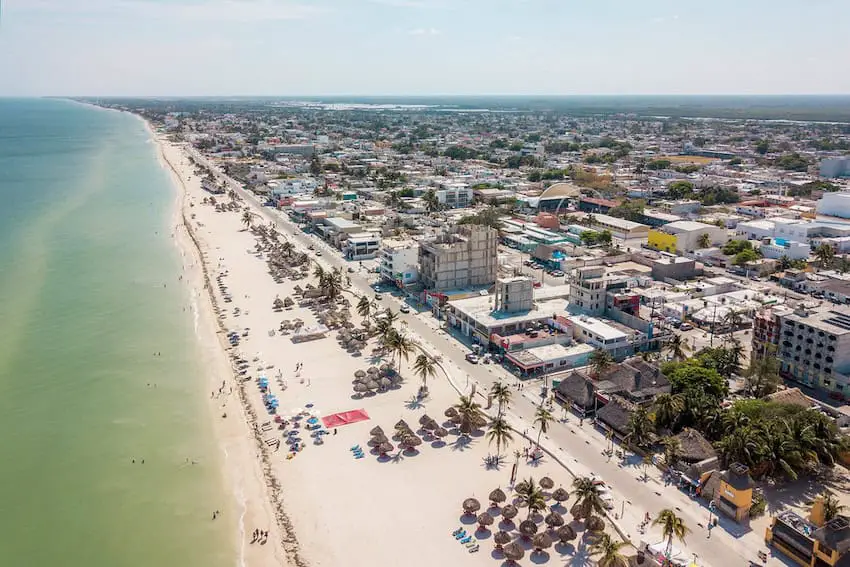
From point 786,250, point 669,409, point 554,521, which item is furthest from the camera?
point 786,250

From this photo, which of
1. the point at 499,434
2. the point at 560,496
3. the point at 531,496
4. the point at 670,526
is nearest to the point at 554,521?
the point at 531,496

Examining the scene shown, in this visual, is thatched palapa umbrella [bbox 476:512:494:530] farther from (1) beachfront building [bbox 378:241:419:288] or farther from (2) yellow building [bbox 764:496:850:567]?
(1) beachfront building [bbox 378:241:419:288]

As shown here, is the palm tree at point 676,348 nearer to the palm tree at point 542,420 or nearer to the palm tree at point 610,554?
the palm tree at point 542,420

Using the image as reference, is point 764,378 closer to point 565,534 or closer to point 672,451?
point 672,451

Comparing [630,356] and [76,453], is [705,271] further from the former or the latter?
[76,453]

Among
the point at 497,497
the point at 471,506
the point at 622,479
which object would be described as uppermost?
the point at 497,497

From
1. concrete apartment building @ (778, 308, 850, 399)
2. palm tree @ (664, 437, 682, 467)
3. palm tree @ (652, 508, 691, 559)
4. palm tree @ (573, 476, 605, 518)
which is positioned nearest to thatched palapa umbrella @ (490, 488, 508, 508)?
palm tree @ (573, 476, 605, 518)
